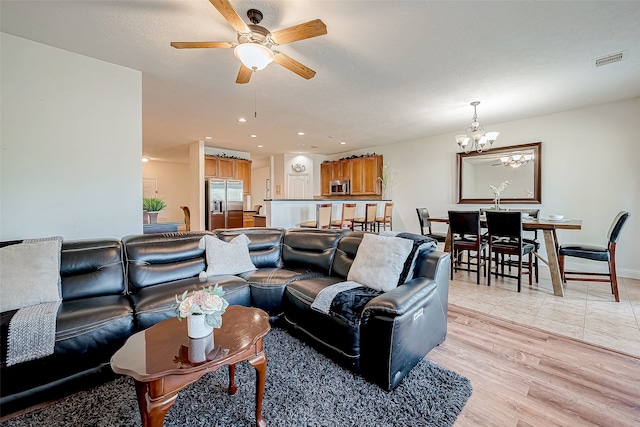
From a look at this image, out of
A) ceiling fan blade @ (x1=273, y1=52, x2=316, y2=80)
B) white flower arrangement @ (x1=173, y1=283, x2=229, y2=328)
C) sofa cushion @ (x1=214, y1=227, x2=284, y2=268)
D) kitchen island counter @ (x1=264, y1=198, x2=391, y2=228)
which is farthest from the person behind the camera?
kitchen island counter @ (x1=264, y1=198, x2=391, y2=228)

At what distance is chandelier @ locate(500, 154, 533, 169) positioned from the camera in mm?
4788

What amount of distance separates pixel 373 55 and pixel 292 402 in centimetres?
306

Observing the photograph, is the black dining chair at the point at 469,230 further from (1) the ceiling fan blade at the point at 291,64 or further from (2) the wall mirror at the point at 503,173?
(1) the ceiling fan blade at the point at 291,64

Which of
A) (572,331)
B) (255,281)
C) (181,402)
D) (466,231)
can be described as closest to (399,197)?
(466,231)

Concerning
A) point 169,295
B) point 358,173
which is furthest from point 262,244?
point 358,173

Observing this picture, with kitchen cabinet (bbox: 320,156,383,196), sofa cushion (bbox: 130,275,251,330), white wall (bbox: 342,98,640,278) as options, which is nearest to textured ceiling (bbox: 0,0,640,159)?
white wall (bbox: 342,98,640,278)

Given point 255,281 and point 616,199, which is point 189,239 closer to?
point 255,281

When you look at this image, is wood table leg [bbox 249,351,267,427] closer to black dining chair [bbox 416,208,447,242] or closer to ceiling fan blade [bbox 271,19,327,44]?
ceiling fan blade [bbox 271,19,327,44]

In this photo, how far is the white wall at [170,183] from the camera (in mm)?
9555

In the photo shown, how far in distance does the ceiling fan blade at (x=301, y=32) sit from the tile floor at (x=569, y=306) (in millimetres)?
3071

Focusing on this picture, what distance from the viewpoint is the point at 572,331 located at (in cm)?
238

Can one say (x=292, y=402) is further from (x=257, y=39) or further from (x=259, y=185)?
(x=259, y=185)

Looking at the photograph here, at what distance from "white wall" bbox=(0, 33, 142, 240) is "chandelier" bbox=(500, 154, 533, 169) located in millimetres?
6009

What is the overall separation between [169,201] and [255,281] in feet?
29.9
